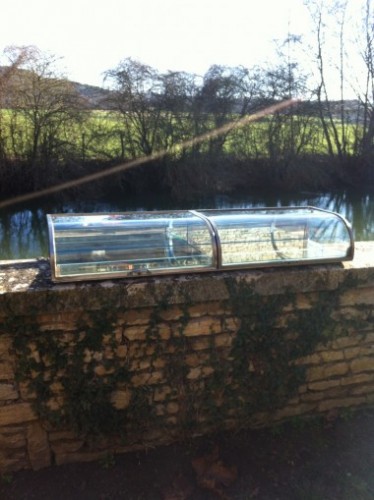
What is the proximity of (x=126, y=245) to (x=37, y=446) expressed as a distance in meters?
1.36

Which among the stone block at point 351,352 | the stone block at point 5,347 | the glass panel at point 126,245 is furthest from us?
the stone block at point 351,352

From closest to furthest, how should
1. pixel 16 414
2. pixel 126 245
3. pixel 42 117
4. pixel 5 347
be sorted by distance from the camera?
pixel 5 347, pixel 16 414, pixel 126 245, pixel 42 117

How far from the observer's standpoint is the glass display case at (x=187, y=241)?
9.14 ft

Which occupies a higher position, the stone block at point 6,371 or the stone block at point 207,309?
the stone block at point 207,309

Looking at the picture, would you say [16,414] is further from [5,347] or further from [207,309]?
[207,309]

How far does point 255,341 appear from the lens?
2951 millimetres

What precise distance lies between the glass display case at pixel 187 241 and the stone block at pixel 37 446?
3.12ft

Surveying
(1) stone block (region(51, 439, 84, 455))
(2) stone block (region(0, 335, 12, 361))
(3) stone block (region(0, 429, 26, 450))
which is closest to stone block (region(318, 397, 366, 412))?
(1) stone block (region(51, 439, 84, 455))

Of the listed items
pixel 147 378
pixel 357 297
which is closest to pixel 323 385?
pixel 357 297

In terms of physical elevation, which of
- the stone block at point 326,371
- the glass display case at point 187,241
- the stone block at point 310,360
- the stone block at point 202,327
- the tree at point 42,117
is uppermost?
the tree at point 42,117

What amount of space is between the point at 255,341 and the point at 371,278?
3.03 ft

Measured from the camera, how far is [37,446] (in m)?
2.73

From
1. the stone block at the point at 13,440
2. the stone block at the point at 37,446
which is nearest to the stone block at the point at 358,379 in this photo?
the stone block at the point at 37,446

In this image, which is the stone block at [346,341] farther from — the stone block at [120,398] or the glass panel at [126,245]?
the stone block at [120,398]
